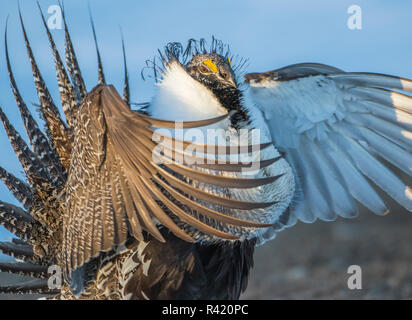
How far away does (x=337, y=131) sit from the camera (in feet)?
12.8

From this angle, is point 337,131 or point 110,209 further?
point 337,131

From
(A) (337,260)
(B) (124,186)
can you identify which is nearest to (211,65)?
(B) (124,186)

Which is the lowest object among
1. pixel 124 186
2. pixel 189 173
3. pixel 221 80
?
pixel 124 186

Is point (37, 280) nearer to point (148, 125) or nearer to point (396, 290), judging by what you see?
point (148, 125)

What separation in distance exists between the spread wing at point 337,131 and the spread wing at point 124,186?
872 millimetres

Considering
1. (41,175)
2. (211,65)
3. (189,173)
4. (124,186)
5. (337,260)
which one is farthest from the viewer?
(337,260)

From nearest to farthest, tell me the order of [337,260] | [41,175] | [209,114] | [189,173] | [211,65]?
[189,173] < [209,114] < [211,65] < [41,175] < [337,260]

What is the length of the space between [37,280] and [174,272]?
1198 millimetres

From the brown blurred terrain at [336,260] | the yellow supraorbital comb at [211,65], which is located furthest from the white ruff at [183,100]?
the brown blurred terrain at [336,260]

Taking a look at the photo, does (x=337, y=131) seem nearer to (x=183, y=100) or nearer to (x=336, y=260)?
(x=183, y=100)

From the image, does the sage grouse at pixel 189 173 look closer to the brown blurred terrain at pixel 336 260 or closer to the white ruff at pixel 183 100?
the white ruff at pixel 183 100

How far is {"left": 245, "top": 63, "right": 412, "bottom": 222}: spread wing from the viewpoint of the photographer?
3.60m

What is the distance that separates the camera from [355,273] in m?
3.91

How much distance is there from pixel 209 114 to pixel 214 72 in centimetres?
27
